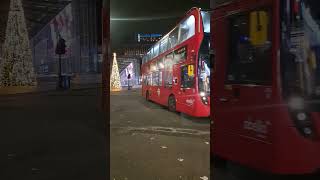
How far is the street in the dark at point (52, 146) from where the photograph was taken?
6122 mm

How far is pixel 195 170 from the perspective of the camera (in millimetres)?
6074

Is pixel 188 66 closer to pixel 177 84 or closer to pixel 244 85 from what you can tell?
pixel 177 84

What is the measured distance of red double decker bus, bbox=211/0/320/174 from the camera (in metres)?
4.76

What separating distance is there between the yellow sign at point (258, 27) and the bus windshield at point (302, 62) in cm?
35

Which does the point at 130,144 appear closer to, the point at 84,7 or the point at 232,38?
the point at 232,38

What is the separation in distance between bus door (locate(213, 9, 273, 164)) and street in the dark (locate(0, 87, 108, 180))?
75.2 inches

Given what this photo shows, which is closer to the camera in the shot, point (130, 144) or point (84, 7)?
point (130, 144)

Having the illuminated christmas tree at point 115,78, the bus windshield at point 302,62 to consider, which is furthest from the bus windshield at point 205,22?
the illuminated christmas tree at point 115,78

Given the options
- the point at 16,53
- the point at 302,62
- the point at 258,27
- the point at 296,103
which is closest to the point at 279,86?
the point at 296,103

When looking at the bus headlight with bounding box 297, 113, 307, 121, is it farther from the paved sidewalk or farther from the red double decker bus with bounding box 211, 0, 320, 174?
the paved sidewalk

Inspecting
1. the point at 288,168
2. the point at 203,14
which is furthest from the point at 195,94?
the point at 288,168

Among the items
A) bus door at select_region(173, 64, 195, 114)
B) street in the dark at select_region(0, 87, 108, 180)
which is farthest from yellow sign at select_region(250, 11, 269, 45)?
bus door at select_region(173, 64, 195, 114)

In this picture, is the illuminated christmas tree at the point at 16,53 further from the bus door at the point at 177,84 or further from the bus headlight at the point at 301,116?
the bus headlight at the point at 301,116

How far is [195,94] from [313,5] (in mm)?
6879
